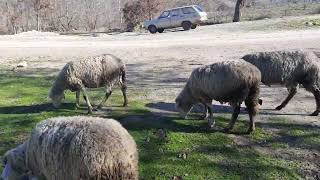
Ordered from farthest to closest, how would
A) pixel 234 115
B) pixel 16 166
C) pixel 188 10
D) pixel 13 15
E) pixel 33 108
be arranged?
pixel 13 15 < pixel 188 10 < pixel 33 108 < pixel 234 115 < pixel 16 166

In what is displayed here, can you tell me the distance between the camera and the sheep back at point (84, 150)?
5738mm

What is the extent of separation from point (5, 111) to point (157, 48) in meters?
11.2

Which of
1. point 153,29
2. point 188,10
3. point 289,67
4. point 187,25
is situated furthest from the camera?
point 153,29

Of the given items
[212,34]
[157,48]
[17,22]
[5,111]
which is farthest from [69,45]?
[17,22]

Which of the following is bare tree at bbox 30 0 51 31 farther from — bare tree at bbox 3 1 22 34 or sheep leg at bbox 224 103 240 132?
sheep leg at bbox 224 103 240 132

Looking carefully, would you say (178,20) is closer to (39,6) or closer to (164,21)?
(164,21)

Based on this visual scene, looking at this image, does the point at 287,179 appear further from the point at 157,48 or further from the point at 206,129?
the point at 157,48

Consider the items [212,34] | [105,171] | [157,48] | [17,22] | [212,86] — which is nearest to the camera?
[105,171]

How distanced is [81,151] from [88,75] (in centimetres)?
571

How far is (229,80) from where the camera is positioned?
9219 millimetres

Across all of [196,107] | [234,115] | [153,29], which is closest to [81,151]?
[234,115]

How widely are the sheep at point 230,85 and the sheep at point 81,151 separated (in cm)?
361

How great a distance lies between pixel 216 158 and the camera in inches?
332

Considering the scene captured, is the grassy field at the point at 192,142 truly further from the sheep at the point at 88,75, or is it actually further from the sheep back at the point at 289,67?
the sheep back at the point at 289,67
